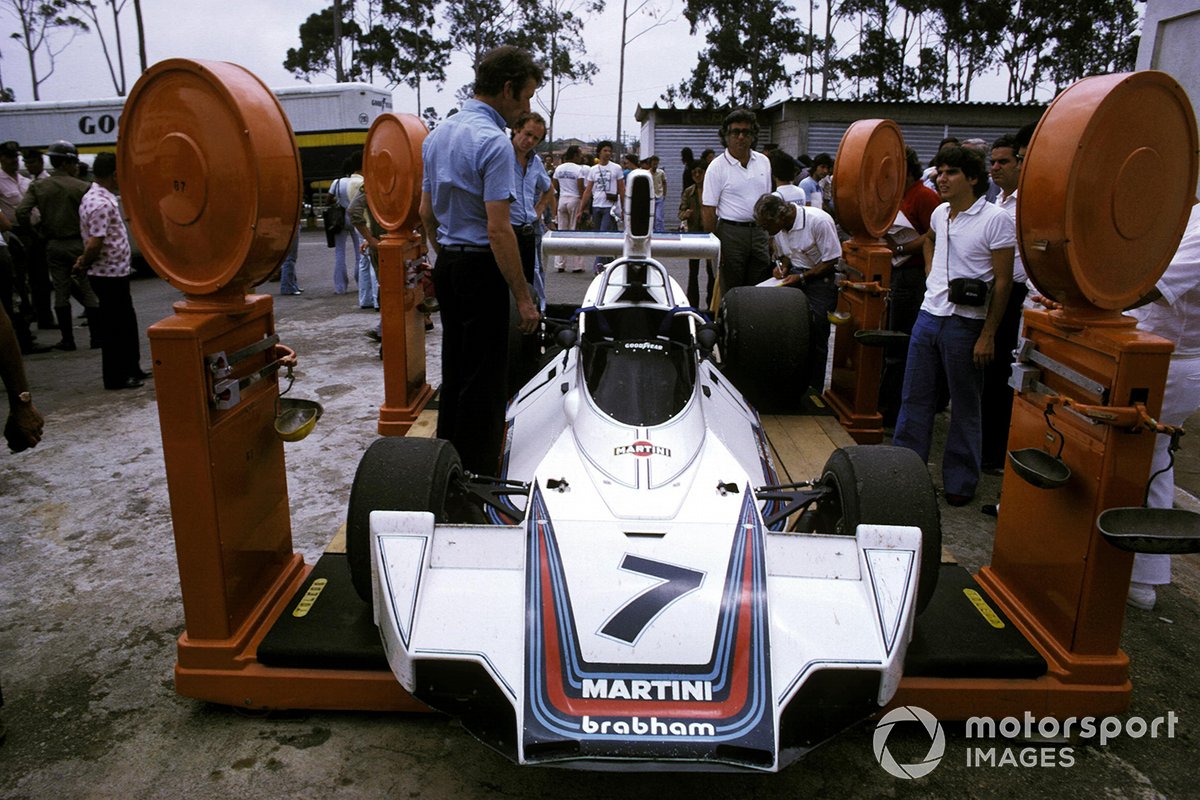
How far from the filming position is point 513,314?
17.5 feet

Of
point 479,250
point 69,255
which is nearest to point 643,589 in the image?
point 479,250

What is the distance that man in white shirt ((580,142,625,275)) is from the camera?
14688 millimetres

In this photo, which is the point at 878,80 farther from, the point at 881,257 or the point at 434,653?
the point at 434,653

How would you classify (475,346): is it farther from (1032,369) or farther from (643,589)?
(1032,369)

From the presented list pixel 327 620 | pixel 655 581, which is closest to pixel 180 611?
pixel 327 620

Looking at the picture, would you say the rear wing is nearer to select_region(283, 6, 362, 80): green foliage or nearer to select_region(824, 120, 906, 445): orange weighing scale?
select_region(824, 120, 906, 445): orange weighing scale

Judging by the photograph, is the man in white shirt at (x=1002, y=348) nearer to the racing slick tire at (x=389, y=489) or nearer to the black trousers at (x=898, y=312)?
the black trousers at (x=898, y=312)

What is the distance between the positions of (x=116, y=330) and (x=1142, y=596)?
7.41m

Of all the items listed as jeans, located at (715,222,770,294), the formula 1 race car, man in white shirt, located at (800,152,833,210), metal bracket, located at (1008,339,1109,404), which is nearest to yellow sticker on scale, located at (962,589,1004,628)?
the formula 1 race car

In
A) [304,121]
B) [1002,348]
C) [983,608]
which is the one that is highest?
[304,121]

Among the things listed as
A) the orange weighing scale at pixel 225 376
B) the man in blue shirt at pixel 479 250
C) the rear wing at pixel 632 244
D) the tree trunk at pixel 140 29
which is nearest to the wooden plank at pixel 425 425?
the man in blue shirt at pixel 479 250

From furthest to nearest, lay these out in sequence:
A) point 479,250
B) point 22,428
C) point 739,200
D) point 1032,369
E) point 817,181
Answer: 1. point 817,181
2. point 739,200
3. point 479,250
4. point 1032,369
5. point 22,428

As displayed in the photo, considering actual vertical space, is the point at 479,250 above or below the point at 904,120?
below

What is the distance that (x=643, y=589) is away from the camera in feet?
8.11
